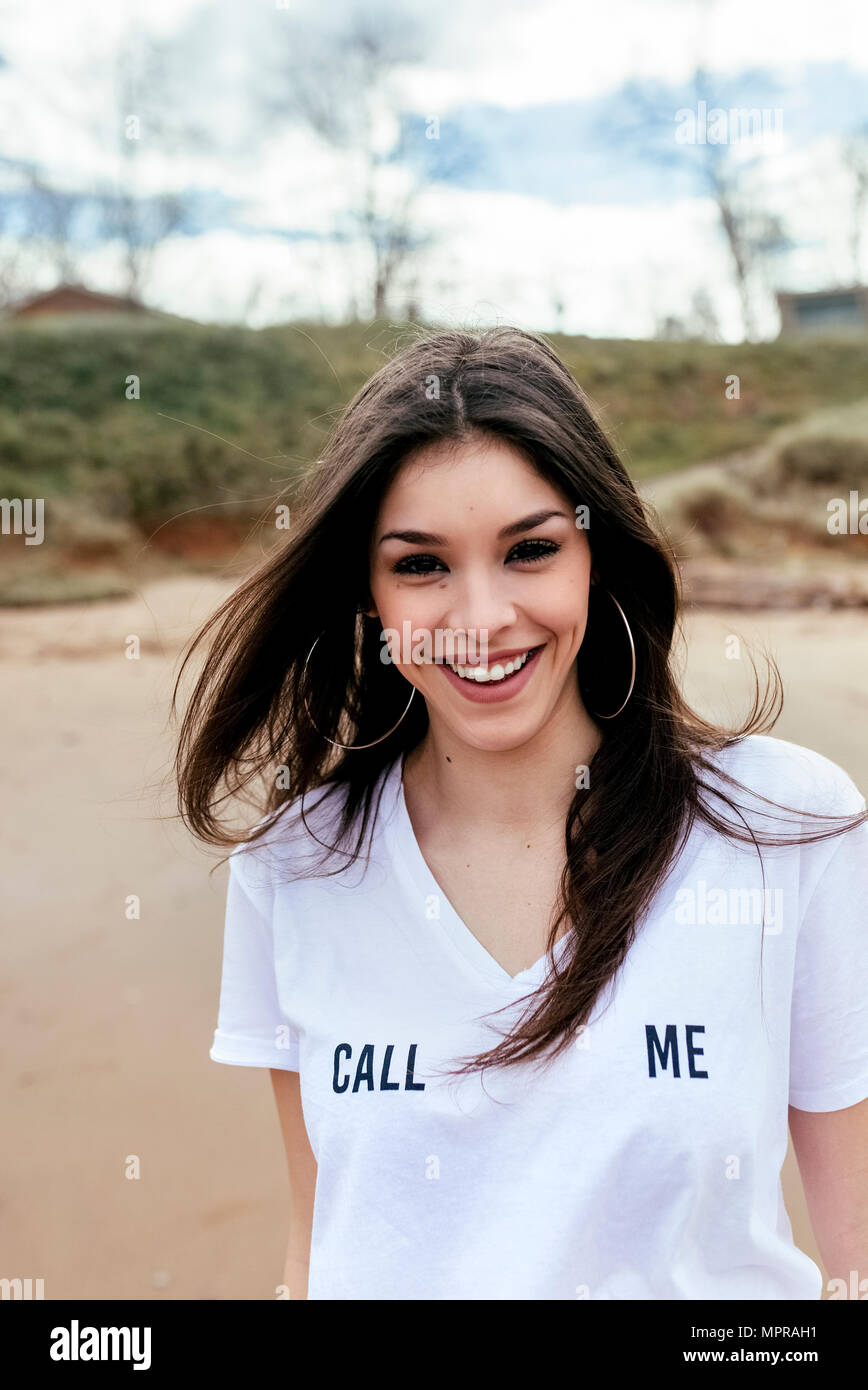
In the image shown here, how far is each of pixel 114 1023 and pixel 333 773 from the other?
371 centimetres

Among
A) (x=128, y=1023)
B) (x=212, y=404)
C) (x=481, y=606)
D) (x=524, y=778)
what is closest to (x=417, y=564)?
(x=481, y=606)

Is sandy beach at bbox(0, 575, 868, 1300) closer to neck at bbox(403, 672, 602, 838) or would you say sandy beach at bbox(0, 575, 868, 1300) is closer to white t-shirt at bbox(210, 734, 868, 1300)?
neck at bbox(403, 672, 602, 838)

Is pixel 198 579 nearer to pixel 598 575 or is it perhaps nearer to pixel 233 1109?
pixel 233 1109

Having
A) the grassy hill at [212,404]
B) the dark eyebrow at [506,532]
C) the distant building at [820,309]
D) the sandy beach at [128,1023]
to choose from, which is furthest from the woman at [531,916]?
the distant building at [820,309]

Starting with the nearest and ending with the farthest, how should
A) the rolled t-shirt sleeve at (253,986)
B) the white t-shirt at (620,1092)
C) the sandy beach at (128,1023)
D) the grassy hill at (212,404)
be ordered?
the white t-shirt at (620,1092)
the rolled t-shirt sleeve at (253,986)
the sandy beach at (128,1023)
the grassy hill at (212,404)

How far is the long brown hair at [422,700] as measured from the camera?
4.67 feet

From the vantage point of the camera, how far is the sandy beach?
3.78 m

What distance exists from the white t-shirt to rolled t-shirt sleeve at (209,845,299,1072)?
12 centimetres

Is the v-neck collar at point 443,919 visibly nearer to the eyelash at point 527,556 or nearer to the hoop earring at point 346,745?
the hoop earring at point 346,745

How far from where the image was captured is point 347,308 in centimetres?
2102

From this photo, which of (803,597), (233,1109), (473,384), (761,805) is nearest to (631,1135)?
(761,805)

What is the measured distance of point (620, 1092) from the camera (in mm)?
1299

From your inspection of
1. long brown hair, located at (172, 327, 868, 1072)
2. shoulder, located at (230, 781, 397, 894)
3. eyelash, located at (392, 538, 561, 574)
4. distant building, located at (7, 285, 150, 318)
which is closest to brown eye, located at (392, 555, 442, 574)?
eyelash, located at (392, 538, 561, 574)

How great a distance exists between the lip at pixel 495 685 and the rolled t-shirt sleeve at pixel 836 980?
391 mm
